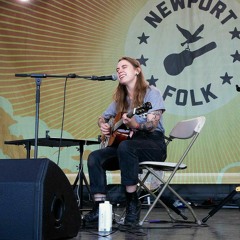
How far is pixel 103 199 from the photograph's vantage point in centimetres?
281

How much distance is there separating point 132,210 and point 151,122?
523mm

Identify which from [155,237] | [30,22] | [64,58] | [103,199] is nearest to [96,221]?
[103,199]

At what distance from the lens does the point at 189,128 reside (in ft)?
10.1

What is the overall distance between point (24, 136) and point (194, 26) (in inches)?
81.6

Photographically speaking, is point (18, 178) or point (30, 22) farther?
point (30, 22)

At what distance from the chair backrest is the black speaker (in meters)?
1.29

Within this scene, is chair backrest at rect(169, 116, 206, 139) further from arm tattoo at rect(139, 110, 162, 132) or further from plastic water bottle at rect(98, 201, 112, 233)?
plastic water bottle at rect(98, 201, 112, 233)

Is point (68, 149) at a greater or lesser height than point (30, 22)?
A: lesser

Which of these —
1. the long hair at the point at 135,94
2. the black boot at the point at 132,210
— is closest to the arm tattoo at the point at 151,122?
the long hair at the point at 135,94

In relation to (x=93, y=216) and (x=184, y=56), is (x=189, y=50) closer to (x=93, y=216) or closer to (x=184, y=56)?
(x=184, y=56)

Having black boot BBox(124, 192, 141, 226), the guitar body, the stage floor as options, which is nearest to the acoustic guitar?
the guitar body

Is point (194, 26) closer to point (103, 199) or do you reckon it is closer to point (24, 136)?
point (24, 136)

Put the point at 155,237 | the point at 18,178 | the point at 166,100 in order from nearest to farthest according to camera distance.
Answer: the point at 18,178 < the point at 155,237 < the point at 166,100

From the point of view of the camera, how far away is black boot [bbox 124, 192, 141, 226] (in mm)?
2707
